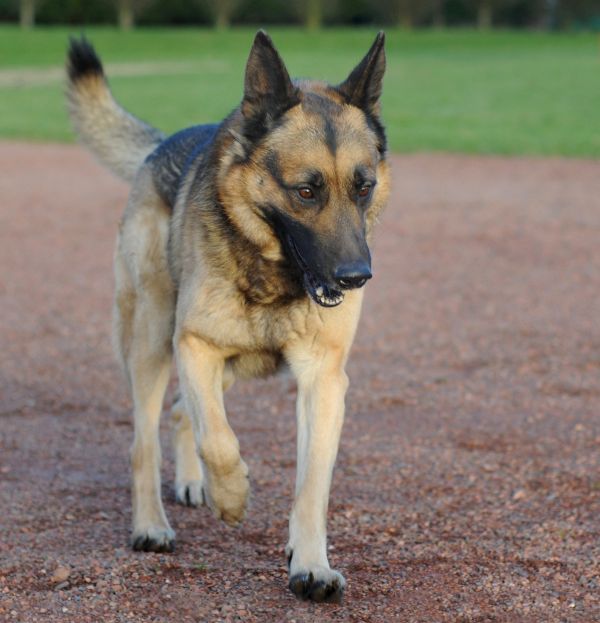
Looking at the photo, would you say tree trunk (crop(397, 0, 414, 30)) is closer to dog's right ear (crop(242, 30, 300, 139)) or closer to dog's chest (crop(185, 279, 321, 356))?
dog's right ear (crop(242, 30, 300, 139))

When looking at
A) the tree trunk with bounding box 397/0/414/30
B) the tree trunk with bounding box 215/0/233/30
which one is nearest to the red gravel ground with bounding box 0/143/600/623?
the tree trunk with bounding box 215/0/233/30

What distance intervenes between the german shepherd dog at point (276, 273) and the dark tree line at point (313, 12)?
61973 mm

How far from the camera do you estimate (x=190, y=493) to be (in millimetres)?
5180

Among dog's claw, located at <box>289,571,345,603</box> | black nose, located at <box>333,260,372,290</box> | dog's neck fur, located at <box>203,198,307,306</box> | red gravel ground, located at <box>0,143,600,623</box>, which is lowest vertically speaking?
red gravel ground, located at <box>0,143,600,623</box>

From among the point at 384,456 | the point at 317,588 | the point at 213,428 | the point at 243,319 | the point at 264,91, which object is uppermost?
the point at 264,91

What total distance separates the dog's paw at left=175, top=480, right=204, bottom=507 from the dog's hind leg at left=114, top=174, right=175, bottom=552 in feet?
1.29

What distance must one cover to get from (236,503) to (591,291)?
640cm

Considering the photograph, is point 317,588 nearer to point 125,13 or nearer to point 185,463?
A: point 185,463

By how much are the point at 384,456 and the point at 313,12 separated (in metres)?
68.0

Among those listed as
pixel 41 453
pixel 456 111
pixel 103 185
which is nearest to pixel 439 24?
pixel 456 111

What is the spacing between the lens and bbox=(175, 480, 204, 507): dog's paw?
203 inches

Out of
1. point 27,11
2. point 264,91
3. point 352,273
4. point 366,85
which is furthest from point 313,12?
point 352,273

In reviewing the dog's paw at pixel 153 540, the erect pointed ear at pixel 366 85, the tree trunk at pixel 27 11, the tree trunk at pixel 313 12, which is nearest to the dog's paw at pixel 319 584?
the dog's paw at pixel 153 540

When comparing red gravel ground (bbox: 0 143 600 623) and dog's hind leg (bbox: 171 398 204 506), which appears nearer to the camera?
red gravel ground (bbox: 0 143 600 623)
